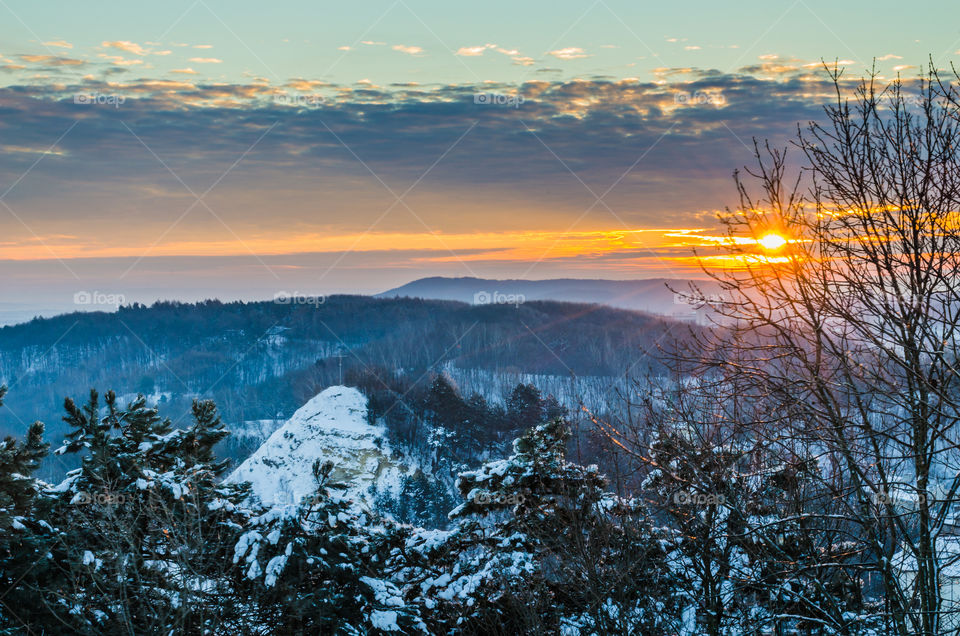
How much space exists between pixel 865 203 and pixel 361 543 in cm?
905

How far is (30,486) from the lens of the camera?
1226 centimetres

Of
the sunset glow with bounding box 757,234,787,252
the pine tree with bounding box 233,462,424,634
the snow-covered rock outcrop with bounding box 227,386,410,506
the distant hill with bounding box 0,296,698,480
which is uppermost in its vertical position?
the distant hill with bounding box 0,296,698,480

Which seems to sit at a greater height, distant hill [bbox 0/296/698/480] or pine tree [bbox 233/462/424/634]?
distant hill [bbox 0/296/698/480]

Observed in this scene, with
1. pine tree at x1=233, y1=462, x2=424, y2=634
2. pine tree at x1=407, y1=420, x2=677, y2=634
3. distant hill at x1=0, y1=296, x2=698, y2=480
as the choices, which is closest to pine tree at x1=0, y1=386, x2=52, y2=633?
pine tree at x1=233, y1=462, x2=424, y2=634

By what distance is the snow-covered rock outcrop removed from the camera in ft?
273

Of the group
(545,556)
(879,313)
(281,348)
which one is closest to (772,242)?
(879,313)

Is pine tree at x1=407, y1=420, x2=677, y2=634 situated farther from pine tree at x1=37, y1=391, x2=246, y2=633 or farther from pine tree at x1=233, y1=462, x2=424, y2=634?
pine tree at x1=37, y1=391, x2=246, y2=633

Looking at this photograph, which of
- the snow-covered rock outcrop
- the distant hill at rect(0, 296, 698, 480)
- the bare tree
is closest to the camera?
the bare tree

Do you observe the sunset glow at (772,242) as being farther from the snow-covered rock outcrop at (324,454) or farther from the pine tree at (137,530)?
the snow-covered rock outcrop at (324,454)

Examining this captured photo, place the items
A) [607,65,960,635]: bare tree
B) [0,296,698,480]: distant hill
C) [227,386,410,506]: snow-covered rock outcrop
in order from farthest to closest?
[0,296,698,480]: distant hill
[227,386,410,506]: snow-covered rock outcrop
[607,65,960,635]: bare tree

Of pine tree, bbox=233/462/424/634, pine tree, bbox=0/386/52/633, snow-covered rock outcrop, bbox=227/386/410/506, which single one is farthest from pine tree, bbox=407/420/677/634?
snow-covered rock outcrop, bbox=227/386/410/506

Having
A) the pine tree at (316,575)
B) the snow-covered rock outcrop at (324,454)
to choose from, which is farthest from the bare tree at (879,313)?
the snow-covered rock outcrop at (324,454)

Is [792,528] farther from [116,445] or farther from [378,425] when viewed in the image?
[378,425]

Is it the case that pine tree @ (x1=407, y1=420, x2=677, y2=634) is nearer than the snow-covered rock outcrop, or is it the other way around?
pine tree @ (x1=407, y1=420, x2=677, y2=634)
